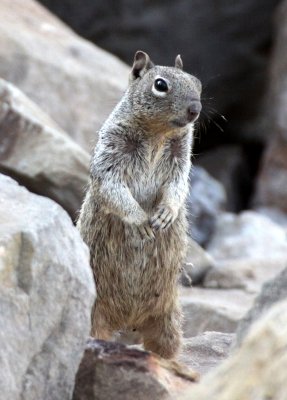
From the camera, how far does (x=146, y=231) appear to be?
764 centimetres

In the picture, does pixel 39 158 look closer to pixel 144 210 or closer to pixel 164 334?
pixel 144 210

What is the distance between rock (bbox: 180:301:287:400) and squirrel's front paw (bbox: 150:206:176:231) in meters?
3.11

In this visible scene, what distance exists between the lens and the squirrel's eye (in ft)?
25.6

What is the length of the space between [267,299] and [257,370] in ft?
4.83

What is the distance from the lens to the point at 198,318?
931 centimetres

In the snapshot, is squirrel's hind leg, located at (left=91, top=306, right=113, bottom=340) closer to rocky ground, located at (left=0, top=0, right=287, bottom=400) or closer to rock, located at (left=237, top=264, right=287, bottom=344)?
rocky ground, located at (left=0, top=0, right=287, bottom=400)

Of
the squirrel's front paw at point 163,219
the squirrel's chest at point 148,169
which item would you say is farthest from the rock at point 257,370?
the squirrel's chest at point 148,169

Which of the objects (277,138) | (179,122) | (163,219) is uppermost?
(277,138)

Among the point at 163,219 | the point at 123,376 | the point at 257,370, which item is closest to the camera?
the point at 257,370

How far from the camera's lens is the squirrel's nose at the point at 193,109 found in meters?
7.59

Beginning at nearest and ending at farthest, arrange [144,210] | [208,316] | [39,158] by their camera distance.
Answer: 1. [144,210]
2. [208,316]
3. [39,158]

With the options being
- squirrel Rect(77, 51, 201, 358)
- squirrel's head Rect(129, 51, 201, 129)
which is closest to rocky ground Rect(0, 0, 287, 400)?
squirrel Rect(77, 51, 201, 358)

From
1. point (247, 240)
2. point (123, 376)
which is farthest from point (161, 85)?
point (247, 240)

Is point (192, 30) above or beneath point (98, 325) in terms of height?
above
